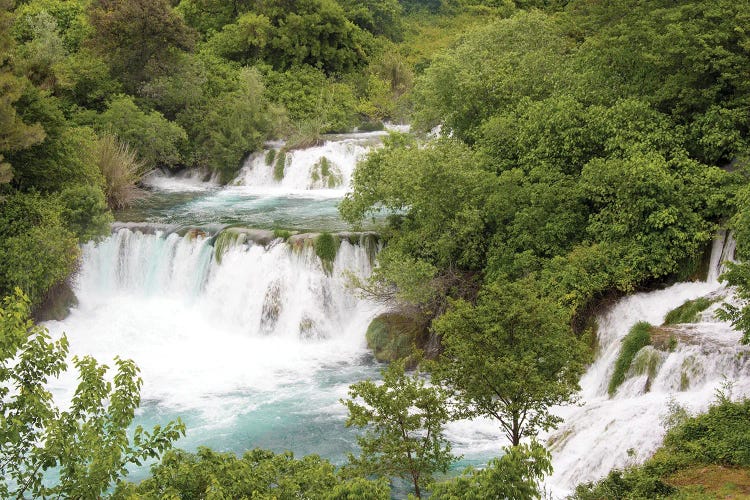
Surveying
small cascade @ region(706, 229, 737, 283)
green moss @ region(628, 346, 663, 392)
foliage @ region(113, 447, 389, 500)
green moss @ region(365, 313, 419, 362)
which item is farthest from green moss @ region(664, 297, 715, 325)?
foliage @ region(113, 447, 389, 500)

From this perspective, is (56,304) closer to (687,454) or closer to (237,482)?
(237,482)

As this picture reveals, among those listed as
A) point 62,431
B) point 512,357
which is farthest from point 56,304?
point 512,357

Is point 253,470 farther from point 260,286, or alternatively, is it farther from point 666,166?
point 260,286

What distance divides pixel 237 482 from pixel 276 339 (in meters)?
13.3

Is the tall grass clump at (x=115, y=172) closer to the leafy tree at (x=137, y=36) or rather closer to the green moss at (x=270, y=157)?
the green moss at (x=270, y=157)

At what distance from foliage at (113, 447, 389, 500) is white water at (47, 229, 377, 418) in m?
9.88

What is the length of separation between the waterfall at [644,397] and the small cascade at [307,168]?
57.2 ft

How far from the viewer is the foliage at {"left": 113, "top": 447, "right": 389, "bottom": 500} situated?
8.27 m

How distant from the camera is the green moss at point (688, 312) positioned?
50.8 feet

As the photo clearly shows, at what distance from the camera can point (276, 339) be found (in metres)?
21.8

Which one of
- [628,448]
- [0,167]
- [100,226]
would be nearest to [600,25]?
[628,448]

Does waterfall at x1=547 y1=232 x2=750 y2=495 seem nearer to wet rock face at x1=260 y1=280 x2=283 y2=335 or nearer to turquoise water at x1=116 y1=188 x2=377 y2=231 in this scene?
wet rock face at x1=260 y1=280 x2=283 y2=335

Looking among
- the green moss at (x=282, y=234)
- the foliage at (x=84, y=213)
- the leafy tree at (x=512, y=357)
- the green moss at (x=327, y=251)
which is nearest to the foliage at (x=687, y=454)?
the leafy tree at (x=512, y=357)

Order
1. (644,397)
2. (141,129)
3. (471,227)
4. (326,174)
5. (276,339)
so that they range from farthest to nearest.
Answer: (326,174) → (141,129) → (276,339) → (471,227) → (644,397)
